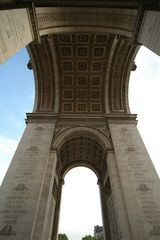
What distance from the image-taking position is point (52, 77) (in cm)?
1380

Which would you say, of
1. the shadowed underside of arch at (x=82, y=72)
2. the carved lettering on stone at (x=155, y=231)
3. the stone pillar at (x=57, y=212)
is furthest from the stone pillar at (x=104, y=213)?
the shadowed underside of arch at (x=82, y=72)

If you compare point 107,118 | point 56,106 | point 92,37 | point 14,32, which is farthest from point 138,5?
point 56,106

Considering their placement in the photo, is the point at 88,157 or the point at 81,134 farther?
A: the point at 88,157

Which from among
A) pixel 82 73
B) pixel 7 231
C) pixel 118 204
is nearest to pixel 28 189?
pixel 7 231

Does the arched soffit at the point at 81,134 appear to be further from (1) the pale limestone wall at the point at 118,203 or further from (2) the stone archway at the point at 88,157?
(1) the pale limestone wall at the point at 118,203

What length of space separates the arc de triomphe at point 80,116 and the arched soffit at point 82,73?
7 centimetres

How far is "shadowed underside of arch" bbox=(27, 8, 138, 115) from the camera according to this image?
12531mm

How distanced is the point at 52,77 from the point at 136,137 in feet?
25.2

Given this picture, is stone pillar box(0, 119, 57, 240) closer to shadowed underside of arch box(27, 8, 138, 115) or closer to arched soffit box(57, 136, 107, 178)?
arched soffit box(57, 136, 107, 178)

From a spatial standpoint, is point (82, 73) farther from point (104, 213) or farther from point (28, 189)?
point (104, 213)

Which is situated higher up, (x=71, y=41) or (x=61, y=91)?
(x=71, y=41)

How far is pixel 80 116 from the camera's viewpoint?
1326 centimetres

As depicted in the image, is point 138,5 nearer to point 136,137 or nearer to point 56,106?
point 136,137

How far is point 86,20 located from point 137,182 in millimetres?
7697
